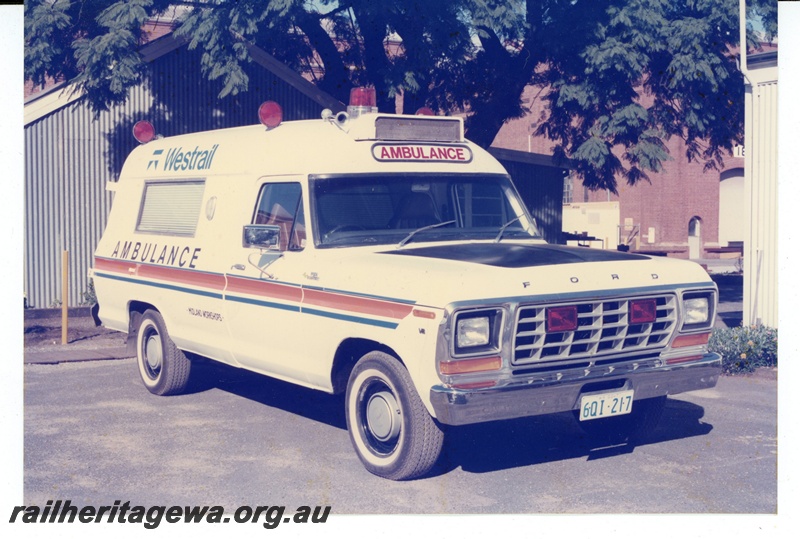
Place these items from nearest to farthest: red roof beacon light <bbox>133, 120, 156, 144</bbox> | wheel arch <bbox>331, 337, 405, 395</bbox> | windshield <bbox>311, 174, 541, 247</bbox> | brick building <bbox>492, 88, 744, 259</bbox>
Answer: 1. wheel arch <bbox>331, 337, 405, 395</bbox>
2. windshield <bbox>311, 174, 541, 247</bbox>
3. red roof beacon light <bbox>133, 120, 156, 144</bbox>
4. brick building <bbox>492, 88, 744, 259</bbox>

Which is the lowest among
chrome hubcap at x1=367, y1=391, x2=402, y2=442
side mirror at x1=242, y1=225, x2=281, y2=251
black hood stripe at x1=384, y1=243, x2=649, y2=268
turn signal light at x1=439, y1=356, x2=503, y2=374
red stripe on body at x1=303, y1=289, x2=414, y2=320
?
chrome hubcap at x1=367, y1=391, x2=402, y2=442

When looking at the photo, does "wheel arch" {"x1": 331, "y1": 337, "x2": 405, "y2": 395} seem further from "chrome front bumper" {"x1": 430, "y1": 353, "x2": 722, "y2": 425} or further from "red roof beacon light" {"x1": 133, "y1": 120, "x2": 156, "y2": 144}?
"red roof beacon light" {"x1": 133, "y1": 120, "x2": 156, "y2": 144}

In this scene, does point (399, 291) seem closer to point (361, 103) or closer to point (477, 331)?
point (477, 331)

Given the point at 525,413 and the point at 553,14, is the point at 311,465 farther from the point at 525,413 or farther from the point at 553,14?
the point at 553,14

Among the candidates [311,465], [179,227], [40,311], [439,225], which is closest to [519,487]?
[311,465]

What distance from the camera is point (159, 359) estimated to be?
9.98m

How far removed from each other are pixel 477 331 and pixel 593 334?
2.93ft

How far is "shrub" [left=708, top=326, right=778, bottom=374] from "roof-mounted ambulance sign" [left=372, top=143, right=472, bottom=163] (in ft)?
13.4

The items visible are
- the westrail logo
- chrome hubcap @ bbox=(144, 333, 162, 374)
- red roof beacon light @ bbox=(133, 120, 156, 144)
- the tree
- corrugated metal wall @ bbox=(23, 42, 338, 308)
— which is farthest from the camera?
corrugated metal wall @ bbox=(23, 42, 338, 308)

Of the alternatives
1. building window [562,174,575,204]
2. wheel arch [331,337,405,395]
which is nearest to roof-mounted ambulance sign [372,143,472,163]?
wheel arch [331,337,405,395]

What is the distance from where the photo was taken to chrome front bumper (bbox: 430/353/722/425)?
20.5ft

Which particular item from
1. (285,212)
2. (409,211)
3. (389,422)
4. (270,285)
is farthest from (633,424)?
(285,212)

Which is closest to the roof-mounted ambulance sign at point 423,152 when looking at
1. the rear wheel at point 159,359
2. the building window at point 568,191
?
the rear wheel at point 159,359

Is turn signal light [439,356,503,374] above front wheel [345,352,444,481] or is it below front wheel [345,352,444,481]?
above
